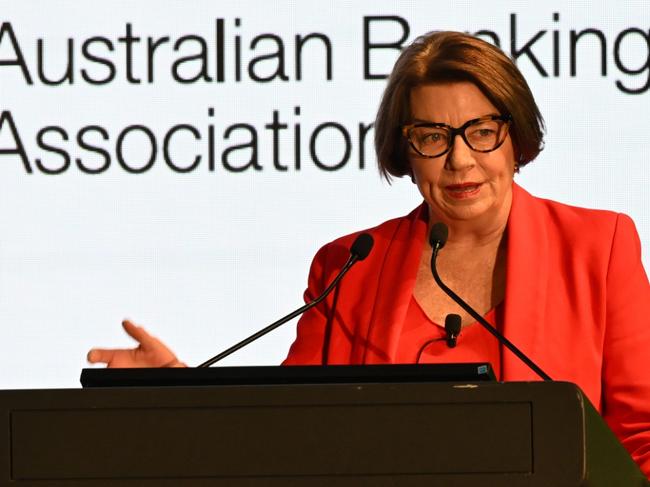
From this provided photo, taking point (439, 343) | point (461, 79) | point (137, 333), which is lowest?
point (439, 343)

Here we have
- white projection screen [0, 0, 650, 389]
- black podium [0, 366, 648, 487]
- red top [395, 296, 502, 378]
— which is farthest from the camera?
white projection screen [0, 0, 650, 389]

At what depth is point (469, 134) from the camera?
2.39 m

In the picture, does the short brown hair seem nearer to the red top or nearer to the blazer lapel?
the blazer lapel

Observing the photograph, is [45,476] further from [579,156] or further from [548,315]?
[579,156]

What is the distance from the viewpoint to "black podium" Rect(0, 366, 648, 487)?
124cm

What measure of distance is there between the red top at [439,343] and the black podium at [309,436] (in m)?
1.01

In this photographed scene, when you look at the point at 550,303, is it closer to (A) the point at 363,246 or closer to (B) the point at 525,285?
(B) the point at 525,285

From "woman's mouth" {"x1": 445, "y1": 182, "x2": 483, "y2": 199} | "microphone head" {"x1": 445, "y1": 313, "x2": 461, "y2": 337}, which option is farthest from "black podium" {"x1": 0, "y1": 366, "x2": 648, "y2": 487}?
"woman's mouth" {"x1": 445, "y1": 182, "x2": 483, "y2": 199}

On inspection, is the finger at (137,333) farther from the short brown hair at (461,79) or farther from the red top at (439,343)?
the short brown hair at (461,79)

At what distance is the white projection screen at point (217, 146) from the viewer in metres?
3.36

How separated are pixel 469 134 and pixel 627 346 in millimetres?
513

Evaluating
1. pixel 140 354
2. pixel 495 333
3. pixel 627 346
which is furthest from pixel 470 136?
pixel 140 354

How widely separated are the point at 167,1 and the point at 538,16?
1.04 meters

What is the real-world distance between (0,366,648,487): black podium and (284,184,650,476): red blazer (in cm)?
→ 80
